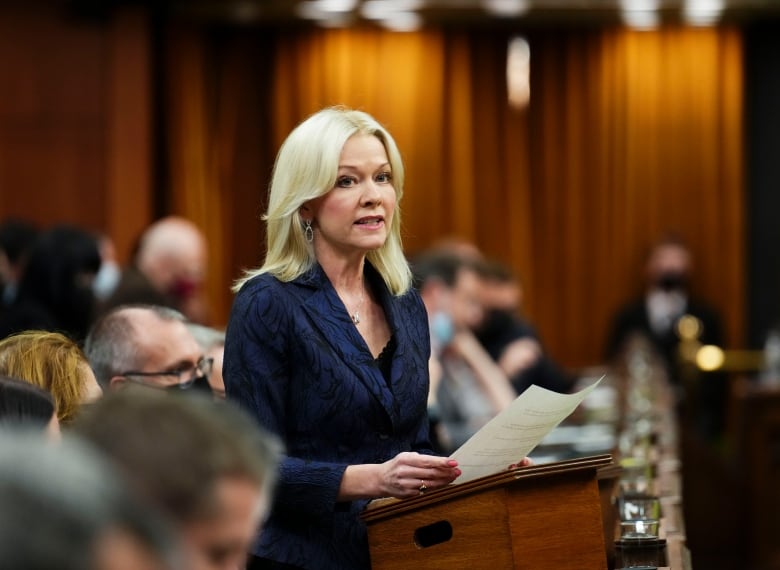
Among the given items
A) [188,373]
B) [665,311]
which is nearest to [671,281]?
[665,311]

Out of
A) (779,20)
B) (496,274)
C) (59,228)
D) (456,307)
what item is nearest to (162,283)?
(59,228)

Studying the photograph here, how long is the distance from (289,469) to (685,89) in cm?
1064

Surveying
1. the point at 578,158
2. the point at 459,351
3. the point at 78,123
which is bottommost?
the point at 459,351

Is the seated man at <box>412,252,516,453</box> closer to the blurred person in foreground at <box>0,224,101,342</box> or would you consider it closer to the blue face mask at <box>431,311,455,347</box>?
the blue face mask at <box>431,311,455,347</box>

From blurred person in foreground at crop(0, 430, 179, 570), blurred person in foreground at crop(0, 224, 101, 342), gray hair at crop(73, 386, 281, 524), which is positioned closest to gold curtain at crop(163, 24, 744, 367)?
blurred person in foreground at crop(0, 224, 101, 342)

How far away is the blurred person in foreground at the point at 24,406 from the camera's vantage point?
234 centimetres

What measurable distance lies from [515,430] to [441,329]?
4.91 metres

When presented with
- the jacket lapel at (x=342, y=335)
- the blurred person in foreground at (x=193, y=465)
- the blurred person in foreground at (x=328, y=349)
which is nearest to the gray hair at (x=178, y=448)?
the blurred person in foreground at (x=193, y=465)

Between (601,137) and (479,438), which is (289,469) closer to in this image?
(479,438)

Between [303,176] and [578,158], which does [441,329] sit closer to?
[303,176]

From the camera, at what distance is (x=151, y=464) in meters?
1.54

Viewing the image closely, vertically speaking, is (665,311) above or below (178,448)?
above

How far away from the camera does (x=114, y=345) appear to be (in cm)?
392

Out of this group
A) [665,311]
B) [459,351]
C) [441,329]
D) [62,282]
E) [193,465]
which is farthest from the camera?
[665,311]
